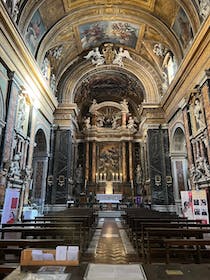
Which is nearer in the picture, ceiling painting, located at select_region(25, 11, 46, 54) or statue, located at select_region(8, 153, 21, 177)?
statue, located at select_region(8, 153, 21, 177)

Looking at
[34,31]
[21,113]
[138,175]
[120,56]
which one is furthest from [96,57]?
[138,175]

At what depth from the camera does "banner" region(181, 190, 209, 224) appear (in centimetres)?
793

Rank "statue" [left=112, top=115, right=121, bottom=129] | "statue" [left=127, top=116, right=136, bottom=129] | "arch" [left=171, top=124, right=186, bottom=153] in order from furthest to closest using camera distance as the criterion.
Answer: "statue" [left=112, top=115, right=121, bottom=129] → "statue" [left=127, top=116, right=136, bottom=129] → "arch" [left=171, top=124, right=186, bottom=153]

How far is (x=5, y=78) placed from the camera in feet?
27.8

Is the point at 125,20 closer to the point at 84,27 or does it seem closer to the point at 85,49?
the point at 84,27

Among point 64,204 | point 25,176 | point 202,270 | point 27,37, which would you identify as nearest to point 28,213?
point 25,176

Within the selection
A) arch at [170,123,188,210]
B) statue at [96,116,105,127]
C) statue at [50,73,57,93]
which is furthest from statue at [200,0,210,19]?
statue at [96,116,105,127]

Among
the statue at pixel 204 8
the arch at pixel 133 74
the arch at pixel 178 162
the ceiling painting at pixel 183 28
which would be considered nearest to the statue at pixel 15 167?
the arch at pixel 133 74

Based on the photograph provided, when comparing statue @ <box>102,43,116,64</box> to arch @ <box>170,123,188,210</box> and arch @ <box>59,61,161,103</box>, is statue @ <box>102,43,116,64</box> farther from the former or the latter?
arch @ <box>170,123,188,210</box>

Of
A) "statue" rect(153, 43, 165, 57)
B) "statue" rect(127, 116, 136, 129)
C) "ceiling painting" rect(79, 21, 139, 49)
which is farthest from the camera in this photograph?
"statue" rect(127, 116, 136, 129)

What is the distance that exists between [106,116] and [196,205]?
14.6 m

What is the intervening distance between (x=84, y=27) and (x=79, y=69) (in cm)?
Answer: 332

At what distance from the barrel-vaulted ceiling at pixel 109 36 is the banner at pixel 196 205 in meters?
6.65

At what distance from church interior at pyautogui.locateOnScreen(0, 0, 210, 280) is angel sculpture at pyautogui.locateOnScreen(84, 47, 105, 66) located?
0.07 m
